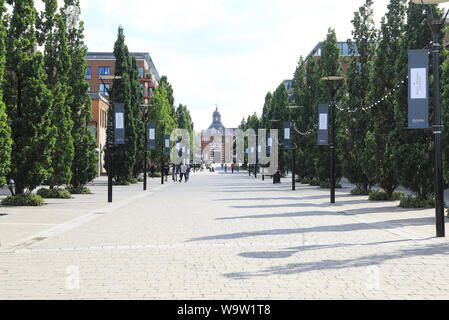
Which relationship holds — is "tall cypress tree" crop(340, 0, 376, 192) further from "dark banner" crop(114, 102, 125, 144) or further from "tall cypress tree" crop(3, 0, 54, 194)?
"tall cypress tree" crop(3, 0, 54, 194)

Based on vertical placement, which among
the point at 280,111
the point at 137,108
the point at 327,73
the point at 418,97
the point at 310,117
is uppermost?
the point at 327,73

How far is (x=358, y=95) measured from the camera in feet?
87.5

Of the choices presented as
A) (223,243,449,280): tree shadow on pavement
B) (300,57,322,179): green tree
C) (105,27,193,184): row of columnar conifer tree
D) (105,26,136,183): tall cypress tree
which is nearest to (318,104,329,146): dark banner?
(300,57,322,179): green tree

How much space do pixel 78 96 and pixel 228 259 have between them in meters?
18.5

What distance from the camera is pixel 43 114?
19.5m

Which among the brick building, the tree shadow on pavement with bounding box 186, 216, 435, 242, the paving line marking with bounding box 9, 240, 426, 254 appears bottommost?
the tree shadow on pavement with bounding box 186, 216, 435, 242

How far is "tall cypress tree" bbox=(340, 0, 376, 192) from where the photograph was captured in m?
26.2

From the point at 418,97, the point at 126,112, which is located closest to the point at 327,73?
the point at 126,112

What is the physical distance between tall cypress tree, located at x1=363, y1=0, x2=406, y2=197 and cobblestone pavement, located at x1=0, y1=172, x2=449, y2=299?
294 inches

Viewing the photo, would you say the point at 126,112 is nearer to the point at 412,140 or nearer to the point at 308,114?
the point at 308,114

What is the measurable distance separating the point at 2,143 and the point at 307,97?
96.7ft

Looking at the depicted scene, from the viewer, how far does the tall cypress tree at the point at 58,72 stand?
22.2m

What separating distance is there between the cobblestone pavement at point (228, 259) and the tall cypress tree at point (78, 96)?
35.8 ft
